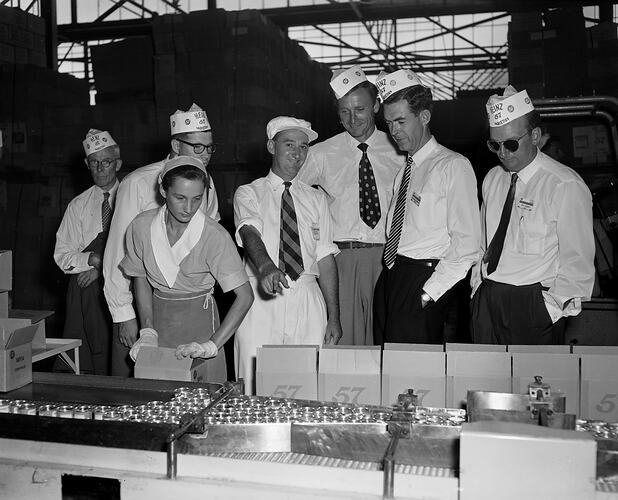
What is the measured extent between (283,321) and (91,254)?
171 centimetres

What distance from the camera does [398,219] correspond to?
10.4ft

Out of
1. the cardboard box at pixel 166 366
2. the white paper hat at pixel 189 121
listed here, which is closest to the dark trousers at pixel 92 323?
the white paper hat at pixel 189 121

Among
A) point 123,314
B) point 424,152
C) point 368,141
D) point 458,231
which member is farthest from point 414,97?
point 123,314

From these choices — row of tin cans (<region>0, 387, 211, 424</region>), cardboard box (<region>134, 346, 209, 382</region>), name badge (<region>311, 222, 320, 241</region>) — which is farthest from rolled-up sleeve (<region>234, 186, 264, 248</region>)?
row of tin cans (<region>0, 387, 211, 424</region>)

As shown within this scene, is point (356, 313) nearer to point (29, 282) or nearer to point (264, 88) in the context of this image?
point (264, 88)

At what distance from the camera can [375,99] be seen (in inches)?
140

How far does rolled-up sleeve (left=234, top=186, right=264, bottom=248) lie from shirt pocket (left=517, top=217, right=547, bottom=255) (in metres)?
1.11

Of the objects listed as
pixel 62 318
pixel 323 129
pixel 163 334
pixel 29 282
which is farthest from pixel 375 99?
pixel 29 282

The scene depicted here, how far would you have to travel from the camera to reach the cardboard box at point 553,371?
2.19 metres

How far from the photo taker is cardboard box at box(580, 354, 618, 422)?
217 centimetres

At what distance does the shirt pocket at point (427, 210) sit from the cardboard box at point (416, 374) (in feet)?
3.23

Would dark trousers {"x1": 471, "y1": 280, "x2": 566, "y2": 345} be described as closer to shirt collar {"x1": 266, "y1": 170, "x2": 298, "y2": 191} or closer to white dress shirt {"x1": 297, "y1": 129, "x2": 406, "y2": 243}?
white dress shirt {"x1": 297, "y1": 129, "x2": 406, "y2": 243}

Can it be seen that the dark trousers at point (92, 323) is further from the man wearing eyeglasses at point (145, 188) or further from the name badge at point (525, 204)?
the name badge at point (525, 204)

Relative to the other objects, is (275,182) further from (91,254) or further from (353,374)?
(91,254)
